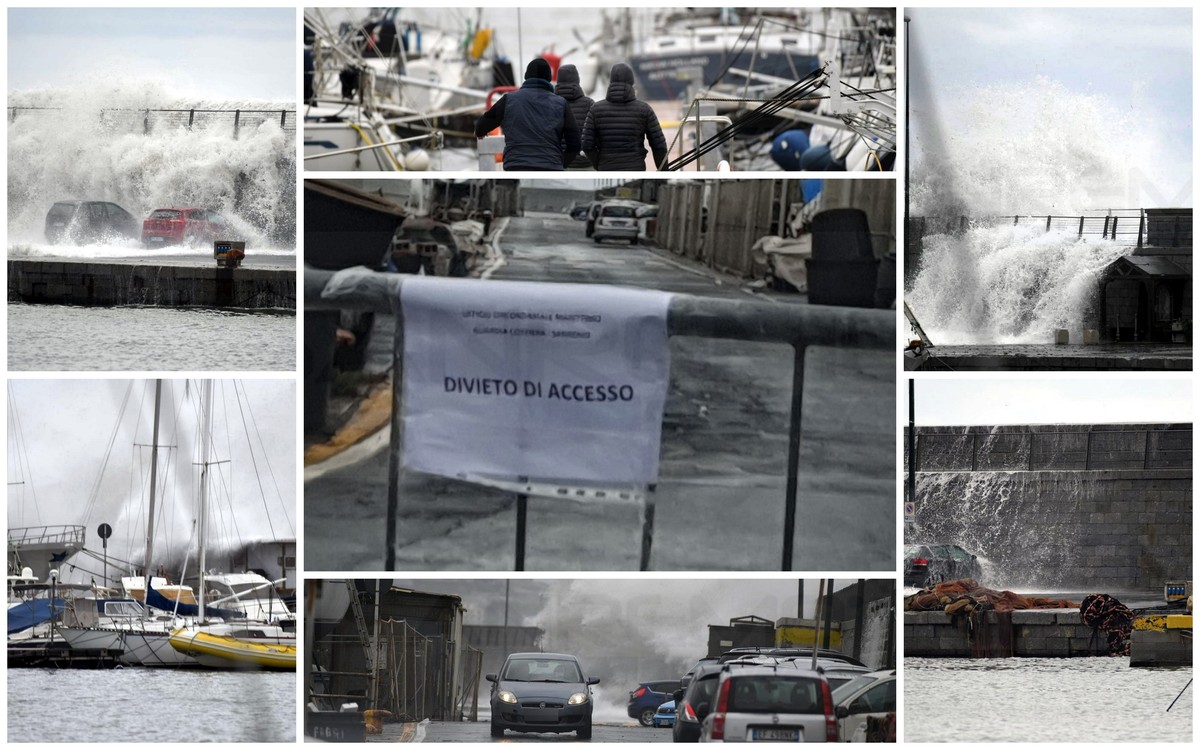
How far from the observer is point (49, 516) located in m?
5.63

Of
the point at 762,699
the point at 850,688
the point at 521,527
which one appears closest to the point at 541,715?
the point at 521,527

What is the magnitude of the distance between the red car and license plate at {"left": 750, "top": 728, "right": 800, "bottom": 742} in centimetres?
297

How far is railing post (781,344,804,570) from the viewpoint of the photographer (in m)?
5.43

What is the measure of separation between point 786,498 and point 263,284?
2279 mm

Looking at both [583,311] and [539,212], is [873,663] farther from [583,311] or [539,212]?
[539,212]

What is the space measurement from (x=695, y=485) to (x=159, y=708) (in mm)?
2370

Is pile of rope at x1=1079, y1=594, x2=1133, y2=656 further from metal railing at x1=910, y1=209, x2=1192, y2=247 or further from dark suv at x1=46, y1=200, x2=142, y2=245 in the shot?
dark suv at x1=46, y1=200, x2=142, y2=245

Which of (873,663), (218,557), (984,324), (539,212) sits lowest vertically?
(873,663)

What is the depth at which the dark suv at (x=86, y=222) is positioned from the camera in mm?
5684

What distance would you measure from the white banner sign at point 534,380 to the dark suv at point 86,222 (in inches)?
49.5

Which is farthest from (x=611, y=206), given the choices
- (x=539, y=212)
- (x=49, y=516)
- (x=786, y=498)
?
(x=49, y=516)

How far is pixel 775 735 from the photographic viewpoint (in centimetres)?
554

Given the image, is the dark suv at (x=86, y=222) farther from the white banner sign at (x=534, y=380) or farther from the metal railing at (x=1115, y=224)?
the metal railing at (x=1115, y=224)

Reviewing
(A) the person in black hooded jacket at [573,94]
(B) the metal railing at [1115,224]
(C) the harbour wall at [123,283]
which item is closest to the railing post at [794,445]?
(B) the metal railing at [1115,224]
